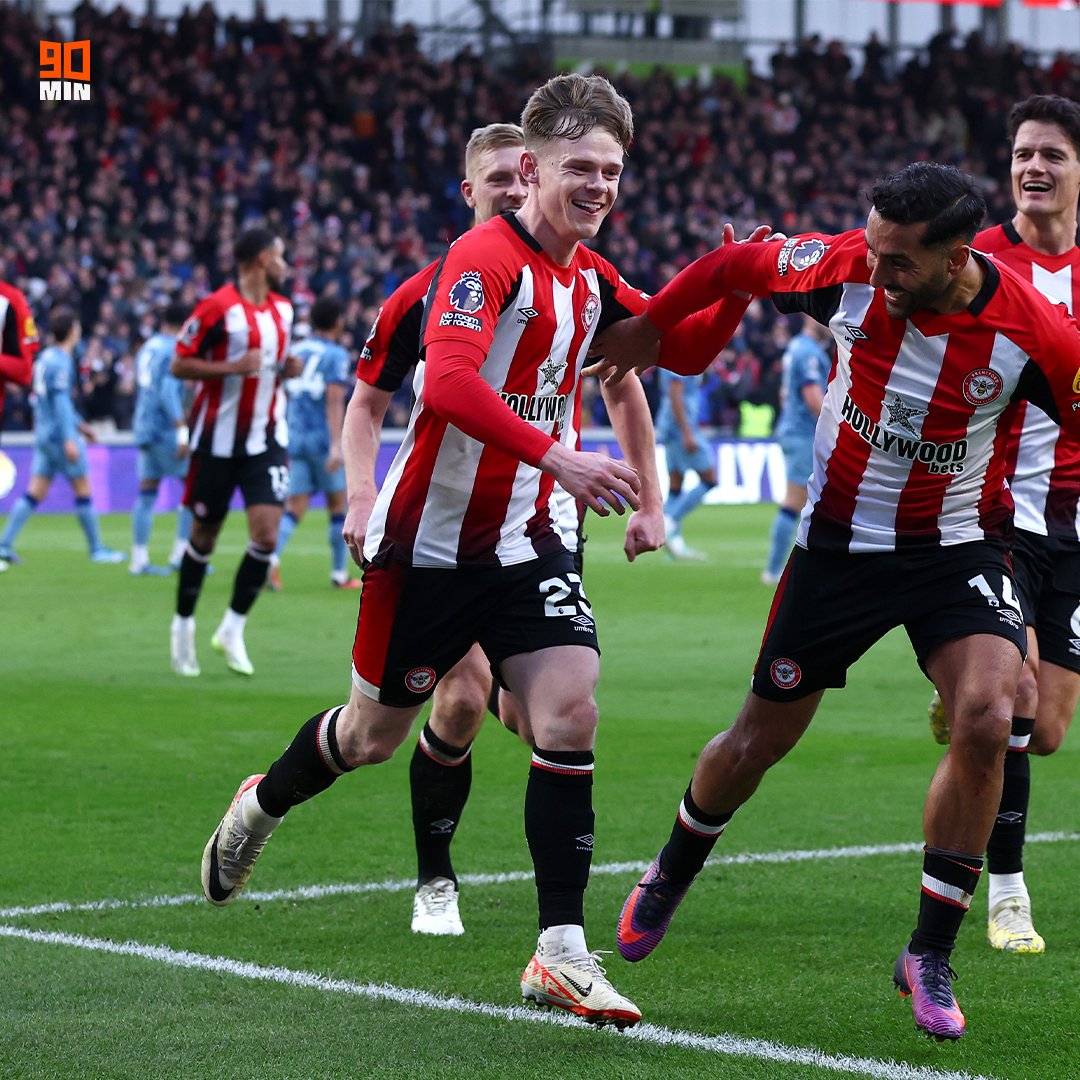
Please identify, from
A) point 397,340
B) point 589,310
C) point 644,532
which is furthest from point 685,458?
point 589,310

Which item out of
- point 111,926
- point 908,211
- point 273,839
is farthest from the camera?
point 273,839

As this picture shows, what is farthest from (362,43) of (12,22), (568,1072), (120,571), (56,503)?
(568,1072)

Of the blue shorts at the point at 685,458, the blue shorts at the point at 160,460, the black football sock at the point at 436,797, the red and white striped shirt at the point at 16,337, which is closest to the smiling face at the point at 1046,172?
the black football sock at the point at 436,797

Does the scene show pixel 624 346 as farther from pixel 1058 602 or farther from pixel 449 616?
pixel 1058 602

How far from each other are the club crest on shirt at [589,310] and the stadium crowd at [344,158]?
70.1 ft

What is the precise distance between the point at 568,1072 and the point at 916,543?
1.58 m

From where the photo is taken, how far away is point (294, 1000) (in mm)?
4453

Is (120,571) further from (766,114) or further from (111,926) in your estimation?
(766,114)

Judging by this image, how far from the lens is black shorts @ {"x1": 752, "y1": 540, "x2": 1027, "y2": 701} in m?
4.50

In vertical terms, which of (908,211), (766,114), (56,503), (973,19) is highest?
(973,19)

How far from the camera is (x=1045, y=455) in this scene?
18.0 feet

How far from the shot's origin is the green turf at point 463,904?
408cm

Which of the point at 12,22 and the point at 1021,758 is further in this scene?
the point at 12,22

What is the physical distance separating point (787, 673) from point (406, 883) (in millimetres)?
1712
